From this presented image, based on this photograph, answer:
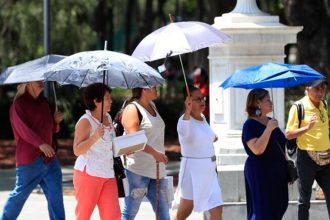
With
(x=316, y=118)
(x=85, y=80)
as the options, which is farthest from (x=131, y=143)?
(x=316, y=118)

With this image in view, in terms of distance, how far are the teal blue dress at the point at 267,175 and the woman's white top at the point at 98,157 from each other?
1240mm

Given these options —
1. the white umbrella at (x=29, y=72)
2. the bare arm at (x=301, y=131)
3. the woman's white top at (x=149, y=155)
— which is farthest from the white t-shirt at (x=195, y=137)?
the white umbrella at (x=29, y=72)

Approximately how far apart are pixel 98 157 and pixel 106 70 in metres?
0.78

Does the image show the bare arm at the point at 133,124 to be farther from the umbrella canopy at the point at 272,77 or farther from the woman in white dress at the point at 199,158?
the umbrella canopy at the point at 272,77

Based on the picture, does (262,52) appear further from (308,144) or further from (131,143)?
(131,143)

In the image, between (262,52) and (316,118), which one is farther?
(262,52)

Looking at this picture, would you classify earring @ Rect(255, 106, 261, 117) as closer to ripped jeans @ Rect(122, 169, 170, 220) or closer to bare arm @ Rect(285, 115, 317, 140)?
bare arm @ Rect(285, 115, 317, 140)

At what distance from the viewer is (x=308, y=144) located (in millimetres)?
9992

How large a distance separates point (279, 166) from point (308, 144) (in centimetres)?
127

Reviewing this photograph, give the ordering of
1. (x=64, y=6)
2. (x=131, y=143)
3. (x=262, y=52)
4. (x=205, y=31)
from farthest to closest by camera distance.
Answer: (x=64, y=6) → (x=262, y=52) → (x=205, y=31) → (x=131, y=143)

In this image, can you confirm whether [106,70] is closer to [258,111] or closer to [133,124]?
[133,124]

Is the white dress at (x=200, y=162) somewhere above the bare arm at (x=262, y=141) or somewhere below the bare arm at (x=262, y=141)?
below

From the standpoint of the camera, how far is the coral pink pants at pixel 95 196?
28.1 ft

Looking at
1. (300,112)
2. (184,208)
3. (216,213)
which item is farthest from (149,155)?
(300,112)
